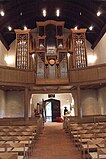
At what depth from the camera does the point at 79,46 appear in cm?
1538

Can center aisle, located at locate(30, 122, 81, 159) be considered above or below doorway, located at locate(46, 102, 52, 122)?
below

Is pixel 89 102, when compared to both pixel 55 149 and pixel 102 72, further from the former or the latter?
pixel 55 149

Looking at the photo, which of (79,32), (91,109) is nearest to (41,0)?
(79,32)

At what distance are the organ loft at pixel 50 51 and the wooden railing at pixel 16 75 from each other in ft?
1.56

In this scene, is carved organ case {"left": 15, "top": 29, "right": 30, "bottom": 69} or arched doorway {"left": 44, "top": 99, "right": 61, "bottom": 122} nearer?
carved organ case {"left": 15, "top": 29, "right": 30, "bottom": 69}

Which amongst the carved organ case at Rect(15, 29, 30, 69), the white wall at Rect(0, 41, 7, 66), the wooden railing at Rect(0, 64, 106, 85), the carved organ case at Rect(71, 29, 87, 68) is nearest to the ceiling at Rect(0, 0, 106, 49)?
the white wall at Rect(0, 41, 7, 66)

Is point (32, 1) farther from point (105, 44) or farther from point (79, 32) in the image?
point (105, 44)

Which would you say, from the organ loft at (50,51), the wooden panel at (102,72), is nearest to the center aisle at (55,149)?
the wooden panel at (102,72)

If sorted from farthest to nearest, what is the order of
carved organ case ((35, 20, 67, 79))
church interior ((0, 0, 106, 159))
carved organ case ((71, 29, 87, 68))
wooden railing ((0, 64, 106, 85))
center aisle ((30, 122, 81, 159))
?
carved organ case ((71, 29, 87, 68)) → carved organ case ((35, 20, 67, 79)) → church interior ((0, 0, 106, 159)) → wooden railing ((0, 64, 106, 85)) → center aisle ((30, 122, 81, 159))

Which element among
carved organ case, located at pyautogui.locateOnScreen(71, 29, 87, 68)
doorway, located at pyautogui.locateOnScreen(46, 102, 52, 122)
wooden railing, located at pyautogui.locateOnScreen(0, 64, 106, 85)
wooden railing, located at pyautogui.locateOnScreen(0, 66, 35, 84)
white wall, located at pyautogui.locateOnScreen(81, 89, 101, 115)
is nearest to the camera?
wooden railing, located at pyautogui.locateOnScreen(0, 66, 35, 84)

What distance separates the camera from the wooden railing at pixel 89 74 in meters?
13.1

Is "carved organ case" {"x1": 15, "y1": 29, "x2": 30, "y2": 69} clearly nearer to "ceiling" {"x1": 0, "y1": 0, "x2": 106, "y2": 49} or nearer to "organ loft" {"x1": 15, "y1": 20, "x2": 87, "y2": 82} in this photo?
"organ loft" {"x1": 15, "y1": 20, "x2": 87, "y2": 82}

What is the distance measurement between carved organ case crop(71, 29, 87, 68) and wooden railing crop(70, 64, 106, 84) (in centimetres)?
118

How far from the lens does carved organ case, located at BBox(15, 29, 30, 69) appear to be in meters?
15.1
